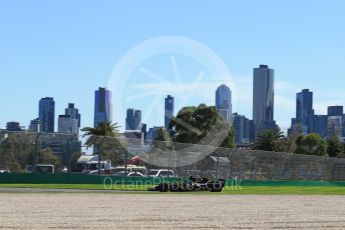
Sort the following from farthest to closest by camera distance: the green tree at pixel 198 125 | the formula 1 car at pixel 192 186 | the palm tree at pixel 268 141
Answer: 1. the palm tree at pixel 268 141
2. the green tree at pixel 198 125
3. the formula 1 car at pixel 192 186

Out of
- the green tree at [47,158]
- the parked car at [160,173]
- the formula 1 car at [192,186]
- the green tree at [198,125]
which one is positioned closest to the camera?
the formula 1 car at [192,186]

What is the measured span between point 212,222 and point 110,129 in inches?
3391

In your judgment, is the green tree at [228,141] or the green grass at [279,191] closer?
the green grass at [279,191]

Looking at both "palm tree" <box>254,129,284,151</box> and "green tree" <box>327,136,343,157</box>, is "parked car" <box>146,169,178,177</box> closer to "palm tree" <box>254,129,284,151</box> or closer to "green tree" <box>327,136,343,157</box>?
"palm tree" <box>254,129,284,151</box>

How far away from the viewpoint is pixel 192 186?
49156mm

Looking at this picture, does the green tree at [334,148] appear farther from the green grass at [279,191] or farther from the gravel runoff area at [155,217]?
the gravel runoff area at [155,217]

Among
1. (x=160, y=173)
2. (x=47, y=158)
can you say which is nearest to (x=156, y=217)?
(x=47, y=158)

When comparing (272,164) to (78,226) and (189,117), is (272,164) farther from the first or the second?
(78,226)

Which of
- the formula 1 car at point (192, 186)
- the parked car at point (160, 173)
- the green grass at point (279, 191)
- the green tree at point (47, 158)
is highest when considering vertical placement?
the green tree at point (47, 158)

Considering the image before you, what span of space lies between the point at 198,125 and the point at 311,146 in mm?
29367

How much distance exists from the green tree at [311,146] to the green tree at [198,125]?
2013 centimetres

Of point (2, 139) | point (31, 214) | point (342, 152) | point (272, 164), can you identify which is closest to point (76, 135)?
point (2, 139)

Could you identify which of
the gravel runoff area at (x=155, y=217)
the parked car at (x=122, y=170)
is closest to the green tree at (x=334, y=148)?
the parked car at (x=122, y=170)

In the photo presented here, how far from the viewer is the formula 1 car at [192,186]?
4756cm
